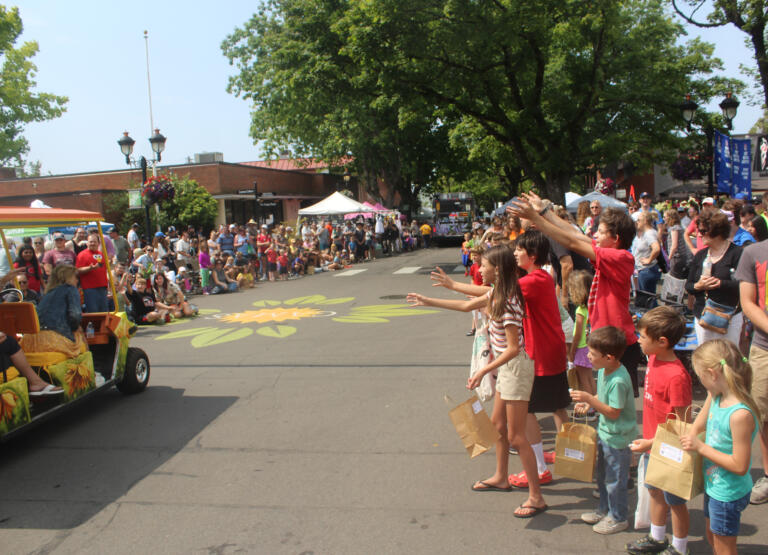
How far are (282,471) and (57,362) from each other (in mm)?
2652

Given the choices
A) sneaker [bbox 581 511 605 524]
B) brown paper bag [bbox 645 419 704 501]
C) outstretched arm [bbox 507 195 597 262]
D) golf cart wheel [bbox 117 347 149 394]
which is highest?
outstretched arm [bbox 507 195 597 262]

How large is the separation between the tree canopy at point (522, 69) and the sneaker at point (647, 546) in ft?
57.7

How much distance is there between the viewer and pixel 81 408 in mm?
7070

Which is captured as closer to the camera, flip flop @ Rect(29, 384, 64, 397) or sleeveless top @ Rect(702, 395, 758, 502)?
sleeveless top @ Rect(702, 395, 758, 502)

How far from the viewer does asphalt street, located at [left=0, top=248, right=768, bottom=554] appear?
12.8 feet

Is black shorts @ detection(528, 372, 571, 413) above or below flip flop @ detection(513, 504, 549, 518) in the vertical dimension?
above

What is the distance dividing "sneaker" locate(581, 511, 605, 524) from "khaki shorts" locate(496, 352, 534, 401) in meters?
0.77

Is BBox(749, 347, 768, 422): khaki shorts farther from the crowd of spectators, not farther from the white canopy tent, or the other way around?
the white canopy tent

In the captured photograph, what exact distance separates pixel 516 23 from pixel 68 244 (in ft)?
45.3

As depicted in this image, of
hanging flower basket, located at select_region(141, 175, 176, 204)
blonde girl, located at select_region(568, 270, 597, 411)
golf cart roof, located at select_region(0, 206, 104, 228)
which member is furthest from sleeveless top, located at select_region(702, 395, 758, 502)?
hanging flower basket, located at select_region(141, 175, 176, 204)

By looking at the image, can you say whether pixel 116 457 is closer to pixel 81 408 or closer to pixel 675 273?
pixel 81 408

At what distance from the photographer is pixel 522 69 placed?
21.2 metres

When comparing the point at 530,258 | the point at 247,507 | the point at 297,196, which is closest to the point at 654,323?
the point at 530,258

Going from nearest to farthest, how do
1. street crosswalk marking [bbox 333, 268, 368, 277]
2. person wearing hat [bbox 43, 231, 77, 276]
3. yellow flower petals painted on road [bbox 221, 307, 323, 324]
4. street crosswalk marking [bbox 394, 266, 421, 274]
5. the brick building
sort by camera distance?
person wearing hat [bbox 43, 231, 77, 276] < yellow flower petals painted on road [bbox 221, 307, 323, 324] < street crosswalk marking [bbox 394, 266, 421, 274] < street crosswalk marking [bbox 333, 268, 368, 277] < the brick building
